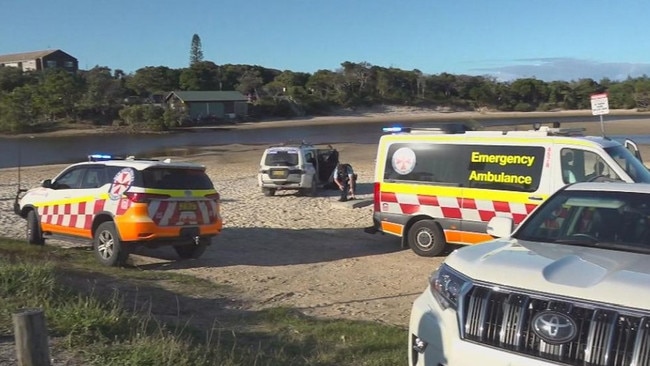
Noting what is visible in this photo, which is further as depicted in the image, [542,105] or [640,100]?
[542,105]

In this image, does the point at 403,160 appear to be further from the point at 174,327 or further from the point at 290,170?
the point at 290,170

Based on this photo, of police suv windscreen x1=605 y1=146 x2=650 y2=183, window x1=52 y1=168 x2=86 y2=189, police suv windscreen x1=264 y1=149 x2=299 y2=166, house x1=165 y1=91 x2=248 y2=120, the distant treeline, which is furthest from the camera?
house x1=165 y1=91 x2=248 y2=120

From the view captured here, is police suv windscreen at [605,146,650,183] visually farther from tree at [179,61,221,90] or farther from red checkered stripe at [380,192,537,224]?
tree at [179,61,221,90]

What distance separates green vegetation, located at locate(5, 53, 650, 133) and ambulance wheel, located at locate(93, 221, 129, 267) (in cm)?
8145

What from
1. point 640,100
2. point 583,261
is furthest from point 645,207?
point 640,100

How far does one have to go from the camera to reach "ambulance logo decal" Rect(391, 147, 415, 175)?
1228 centimetres

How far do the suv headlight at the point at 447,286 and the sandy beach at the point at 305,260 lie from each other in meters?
3.20

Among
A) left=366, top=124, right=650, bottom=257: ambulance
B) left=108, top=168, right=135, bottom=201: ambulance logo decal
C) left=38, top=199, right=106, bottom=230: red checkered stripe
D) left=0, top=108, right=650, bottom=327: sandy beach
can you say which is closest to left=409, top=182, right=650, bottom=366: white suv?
left=0, top=108, right=650, bottom=327: sandy beach

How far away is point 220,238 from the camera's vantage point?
46.4 feet

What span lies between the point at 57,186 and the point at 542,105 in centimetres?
13818

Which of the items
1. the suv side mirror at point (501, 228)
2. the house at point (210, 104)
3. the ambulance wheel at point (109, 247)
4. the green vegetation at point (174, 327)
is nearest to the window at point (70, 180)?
the ambulance wheel at point (109, 247)

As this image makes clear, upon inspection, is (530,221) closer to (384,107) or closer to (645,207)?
(645,207)

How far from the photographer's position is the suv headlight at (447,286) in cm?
436

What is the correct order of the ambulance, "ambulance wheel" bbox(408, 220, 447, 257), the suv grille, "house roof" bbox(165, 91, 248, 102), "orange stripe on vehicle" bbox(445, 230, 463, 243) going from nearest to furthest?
the suv grille
the ambulance
"orange stripe on vehicle" bbox(445, 230, 463, 243)
"ambulance wheel" bbox(408, 220, 447, 257)
"house roof" bbox(165, 91, 248, 102)
